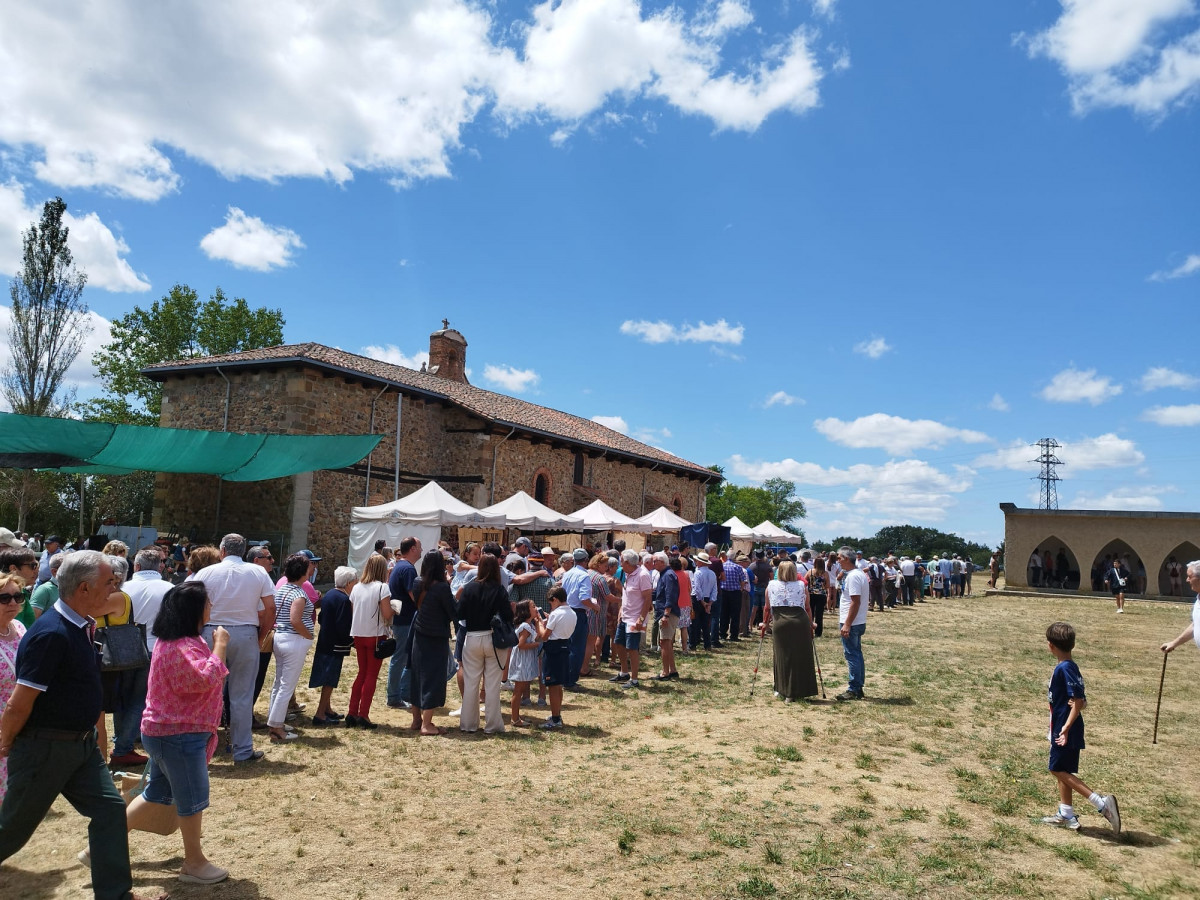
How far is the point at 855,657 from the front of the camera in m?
8.31

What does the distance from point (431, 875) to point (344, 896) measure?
0.44 metres

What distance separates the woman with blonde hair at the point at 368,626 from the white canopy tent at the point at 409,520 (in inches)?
325

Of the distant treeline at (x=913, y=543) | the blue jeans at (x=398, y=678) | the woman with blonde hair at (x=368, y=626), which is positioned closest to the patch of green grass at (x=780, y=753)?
the woman with blonde hair at (x=368, y=626)

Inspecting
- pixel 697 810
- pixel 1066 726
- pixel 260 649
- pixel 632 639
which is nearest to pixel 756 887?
pixel 697 810

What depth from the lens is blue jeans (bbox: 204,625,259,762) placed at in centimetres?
537

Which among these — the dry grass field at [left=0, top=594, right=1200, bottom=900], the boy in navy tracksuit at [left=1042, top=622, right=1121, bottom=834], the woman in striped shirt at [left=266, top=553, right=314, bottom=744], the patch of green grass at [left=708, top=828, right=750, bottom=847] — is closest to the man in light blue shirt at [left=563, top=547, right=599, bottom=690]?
the dry grass field at [left=0, top=594, right=1200, bottom=900]

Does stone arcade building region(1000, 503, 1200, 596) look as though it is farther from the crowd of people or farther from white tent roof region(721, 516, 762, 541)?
the crowd of people

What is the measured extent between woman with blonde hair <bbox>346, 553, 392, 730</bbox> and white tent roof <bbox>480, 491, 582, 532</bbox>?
9.22m

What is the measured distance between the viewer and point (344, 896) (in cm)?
357

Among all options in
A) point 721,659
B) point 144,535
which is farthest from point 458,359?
point 721,659

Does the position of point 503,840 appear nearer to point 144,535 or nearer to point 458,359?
point 144,535

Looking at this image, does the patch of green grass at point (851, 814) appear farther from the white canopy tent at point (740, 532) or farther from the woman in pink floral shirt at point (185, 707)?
the white canopy tent at point (740, 532)

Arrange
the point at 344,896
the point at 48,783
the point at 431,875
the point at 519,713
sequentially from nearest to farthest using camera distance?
the point at 48,783 → the point at 344,896 → the point at 431,875 → the point at 519,713

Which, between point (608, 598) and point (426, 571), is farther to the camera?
point (608, 598)
